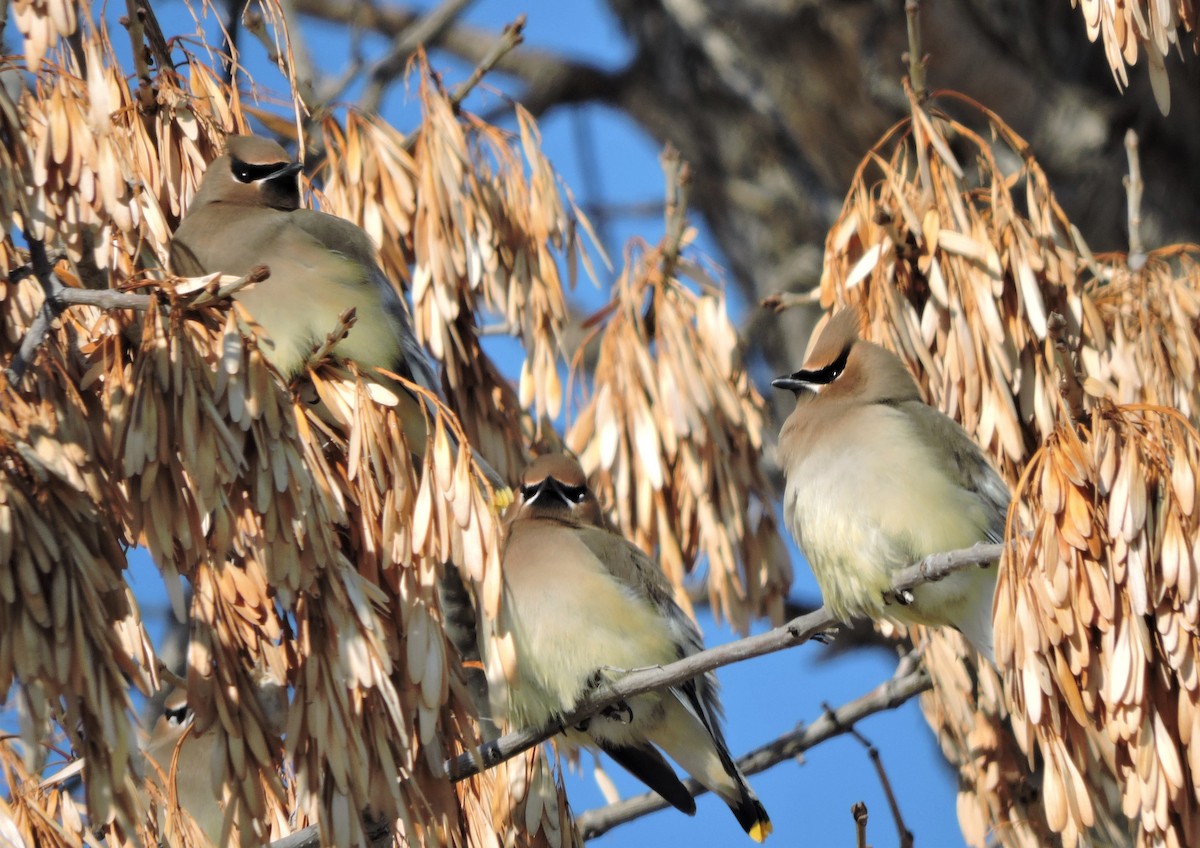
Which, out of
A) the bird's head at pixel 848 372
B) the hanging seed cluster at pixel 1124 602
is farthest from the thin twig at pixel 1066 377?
the bird's head at pixel 848 372

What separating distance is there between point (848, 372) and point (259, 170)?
1.61m

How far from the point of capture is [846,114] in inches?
376

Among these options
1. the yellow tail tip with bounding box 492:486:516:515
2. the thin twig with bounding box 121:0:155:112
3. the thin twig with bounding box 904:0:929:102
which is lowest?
the yellow tail tip with bounding box 492:486:516:515

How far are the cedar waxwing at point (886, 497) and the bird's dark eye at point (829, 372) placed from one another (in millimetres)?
57

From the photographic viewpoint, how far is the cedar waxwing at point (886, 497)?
406 cm

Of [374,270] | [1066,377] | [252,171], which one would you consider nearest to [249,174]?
[252,171]

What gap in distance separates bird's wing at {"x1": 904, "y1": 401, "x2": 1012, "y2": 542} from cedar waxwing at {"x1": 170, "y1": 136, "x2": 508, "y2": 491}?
112 cm

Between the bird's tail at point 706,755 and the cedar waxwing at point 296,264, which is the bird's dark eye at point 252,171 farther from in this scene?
the bird's tail at point 706,755

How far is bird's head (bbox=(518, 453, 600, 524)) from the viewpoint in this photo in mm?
4637

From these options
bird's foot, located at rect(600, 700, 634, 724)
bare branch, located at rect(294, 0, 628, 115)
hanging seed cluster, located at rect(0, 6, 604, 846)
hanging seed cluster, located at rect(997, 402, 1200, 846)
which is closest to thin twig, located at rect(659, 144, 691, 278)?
bird's foot, located at rect(600, 700, 634, 724)

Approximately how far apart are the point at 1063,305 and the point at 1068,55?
541cm

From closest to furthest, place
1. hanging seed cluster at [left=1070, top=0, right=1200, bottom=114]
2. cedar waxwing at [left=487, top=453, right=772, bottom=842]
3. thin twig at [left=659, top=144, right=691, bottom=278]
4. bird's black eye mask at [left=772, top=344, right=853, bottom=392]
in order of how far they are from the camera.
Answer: hanging seed cluster at [left=1070, top=0, right=1200, bottom=114] < cedar waxwing at [left=487, top=453, right=772, bottom=842] < bird's black eye mask at [left=772, top=344, right=853, bottom=392] < thin twig at [left=659, top=144, right=691, bottom=278]

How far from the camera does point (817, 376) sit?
15.2ft

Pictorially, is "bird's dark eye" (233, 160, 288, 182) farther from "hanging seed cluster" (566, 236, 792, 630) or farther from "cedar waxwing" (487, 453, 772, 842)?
"hanging seed cluster" (566, 236, 792, 630)
